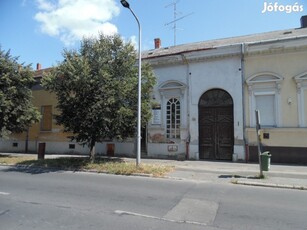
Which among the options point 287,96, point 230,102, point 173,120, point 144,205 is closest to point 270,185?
point 144,205

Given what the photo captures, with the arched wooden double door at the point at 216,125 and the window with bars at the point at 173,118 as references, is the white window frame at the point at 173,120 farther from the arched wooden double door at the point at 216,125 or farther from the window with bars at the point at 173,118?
the arched wooden double door at the point at 216,125

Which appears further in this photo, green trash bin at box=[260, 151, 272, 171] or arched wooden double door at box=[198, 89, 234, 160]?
arched wooden double door at box=[198, 89, 234, 160]

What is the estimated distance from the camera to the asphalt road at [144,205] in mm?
5637

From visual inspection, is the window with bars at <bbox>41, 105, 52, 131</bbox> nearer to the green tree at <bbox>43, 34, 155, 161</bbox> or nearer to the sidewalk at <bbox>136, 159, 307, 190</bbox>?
the green tree at <bbox>43, 34, 155, 161</bbox>

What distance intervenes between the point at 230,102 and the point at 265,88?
2085 mm

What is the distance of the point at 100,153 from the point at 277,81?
40.7ft

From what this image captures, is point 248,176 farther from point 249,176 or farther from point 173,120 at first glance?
point 173,120

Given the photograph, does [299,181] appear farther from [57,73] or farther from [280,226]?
[57,73]

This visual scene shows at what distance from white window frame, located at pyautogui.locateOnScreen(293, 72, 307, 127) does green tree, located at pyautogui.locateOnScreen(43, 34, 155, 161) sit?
319 inches

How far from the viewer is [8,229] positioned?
520 centimetres

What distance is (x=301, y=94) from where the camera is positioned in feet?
49.2

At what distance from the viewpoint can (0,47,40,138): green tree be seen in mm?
18003

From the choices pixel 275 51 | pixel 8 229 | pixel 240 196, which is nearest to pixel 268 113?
pixel 275 51

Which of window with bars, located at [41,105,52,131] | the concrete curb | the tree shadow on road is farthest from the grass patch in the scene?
window with bars, located at [41,105,52,131]
